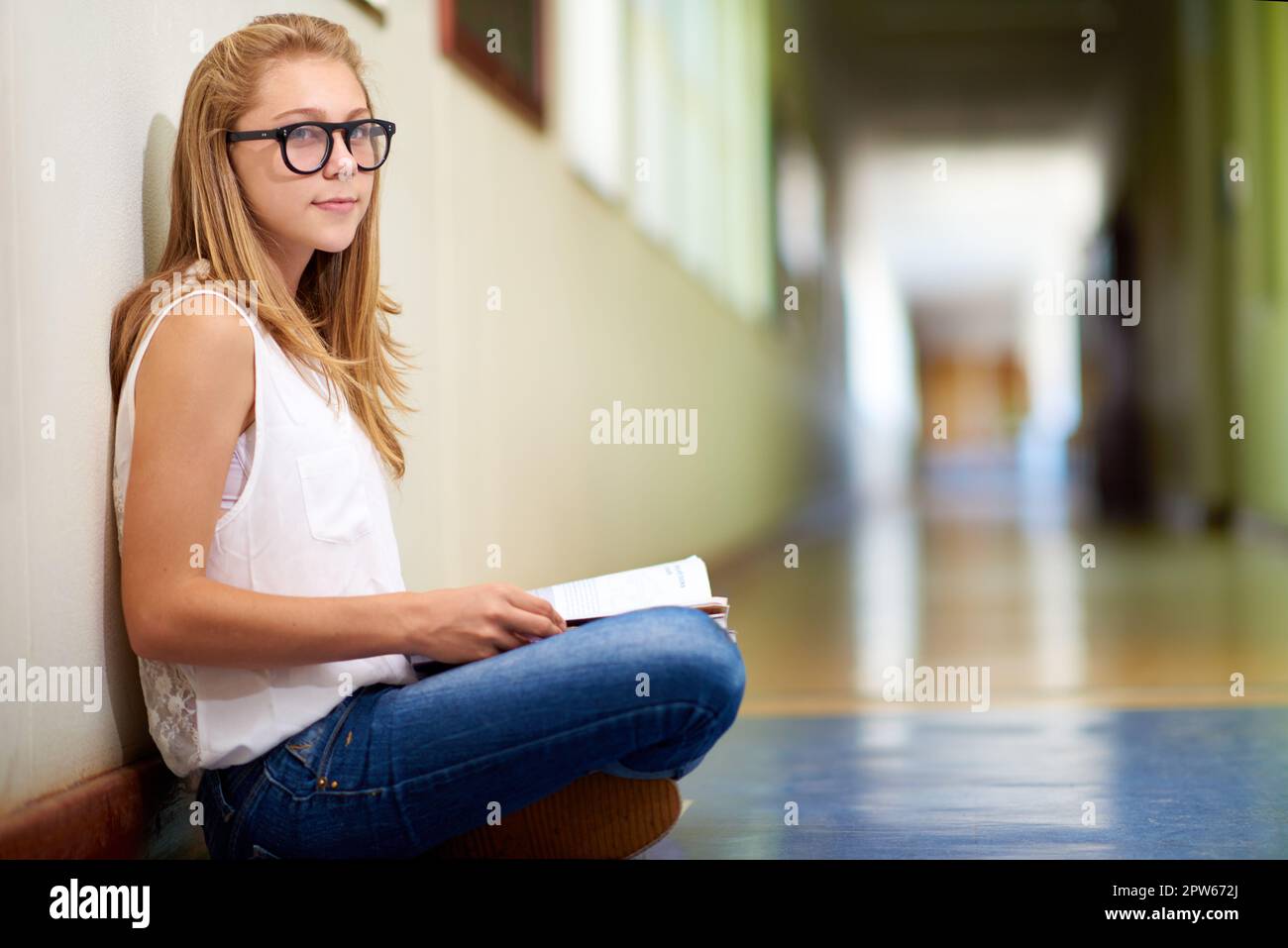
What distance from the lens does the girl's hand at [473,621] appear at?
4.14ft

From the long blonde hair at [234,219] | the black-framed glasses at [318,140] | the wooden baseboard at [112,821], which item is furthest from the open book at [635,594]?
the black-framed glasses at [318,140]

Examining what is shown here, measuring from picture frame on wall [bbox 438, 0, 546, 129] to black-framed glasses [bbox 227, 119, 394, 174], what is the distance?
1.45 meters

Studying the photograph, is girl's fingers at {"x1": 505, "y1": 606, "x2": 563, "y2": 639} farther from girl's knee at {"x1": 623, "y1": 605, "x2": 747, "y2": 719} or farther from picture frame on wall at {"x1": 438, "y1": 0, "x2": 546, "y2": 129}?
picture frame on wall at {"x1": 438, "y1": 0, "x2": 546, "y2": 129}

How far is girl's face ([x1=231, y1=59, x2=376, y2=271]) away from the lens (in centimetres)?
139

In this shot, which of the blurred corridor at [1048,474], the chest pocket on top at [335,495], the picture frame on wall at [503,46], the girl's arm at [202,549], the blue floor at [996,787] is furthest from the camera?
the picture frame on wall at [503,46]

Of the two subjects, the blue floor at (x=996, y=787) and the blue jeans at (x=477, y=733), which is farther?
the blue floor at (x=996, y=787)

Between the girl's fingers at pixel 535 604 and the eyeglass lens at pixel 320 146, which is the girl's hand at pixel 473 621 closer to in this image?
the girl's fingers at pixel 535 604

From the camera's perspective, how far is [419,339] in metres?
2.64

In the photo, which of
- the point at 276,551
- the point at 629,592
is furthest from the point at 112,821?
the point at 629,592

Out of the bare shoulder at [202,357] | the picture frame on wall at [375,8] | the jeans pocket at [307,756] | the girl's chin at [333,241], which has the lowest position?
the jeans pocket at [307,756]

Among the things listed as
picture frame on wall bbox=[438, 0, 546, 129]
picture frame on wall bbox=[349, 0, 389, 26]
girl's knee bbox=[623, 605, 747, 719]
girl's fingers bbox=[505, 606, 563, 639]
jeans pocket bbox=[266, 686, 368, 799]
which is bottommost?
jeans pocket bbox=[266, 686, 368, 799]

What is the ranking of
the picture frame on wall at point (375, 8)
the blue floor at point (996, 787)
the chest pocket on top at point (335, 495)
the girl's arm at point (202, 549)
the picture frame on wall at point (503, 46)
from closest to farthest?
the girl's arm at point (202, 549) < the chest pocket on top at point (335, 495) < the blue floor at point (996, 787) < the picture frame on wall at point (375, 8) < the picture frame on wall at point (503, 46)

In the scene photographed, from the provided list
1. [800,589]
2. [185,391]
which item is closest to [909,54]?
[800,589]

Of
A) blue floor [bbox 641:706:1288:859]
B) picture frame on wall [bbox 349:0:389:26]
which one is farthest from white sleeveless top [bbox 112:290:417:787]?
picture frame on wall [bbox 349:0:389:26]
